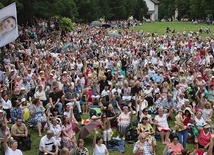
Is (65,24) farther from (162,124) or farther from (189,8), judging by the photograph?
(189,8)

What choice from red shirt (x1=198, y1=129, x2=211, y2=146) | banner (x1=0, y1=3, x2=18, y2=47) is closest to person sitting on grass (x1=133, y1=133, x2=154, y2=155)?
red shirt (x1=198, y1=129, x2=211, y2=146)

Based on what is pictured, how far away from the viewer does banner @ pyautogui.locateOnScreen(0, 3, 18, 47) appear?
1248cm

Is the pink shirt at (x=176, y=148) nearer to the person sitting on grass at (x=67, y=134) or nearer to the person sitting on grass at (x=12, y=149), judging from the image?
the person sitting on grass at (x=67, y=134)

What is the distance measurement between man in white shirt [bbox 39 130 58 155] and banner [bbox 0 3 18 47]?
→ 14.3 feet

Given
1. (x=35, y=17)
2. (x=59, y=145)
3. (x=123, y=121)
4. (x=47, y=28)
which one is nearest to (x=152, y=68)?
(x=123, y=121)

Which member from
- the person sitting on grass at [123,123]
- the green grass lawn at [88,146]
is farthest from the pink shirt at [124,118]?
the green grass lawn at [88,146]

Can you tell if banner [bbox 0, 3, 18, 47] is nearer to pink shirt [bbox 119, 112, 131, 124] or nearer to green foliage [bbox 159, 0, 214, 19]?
pink shirt [bbox 119, 112, 131, 124]

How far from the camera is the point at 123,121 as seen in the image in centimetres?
1162

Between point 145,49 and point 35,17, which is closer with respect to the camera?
point 145,49

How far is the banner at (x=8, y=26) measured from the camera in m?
12.5

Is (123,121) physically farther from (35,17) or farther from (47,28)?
(35,17)

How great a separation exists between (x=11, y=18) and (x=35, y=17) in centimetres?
2699

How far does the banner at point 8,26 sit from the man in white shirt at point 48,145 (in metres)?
4.37

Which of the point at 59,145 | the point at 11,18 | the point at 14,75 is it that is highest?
the point at 11,18
